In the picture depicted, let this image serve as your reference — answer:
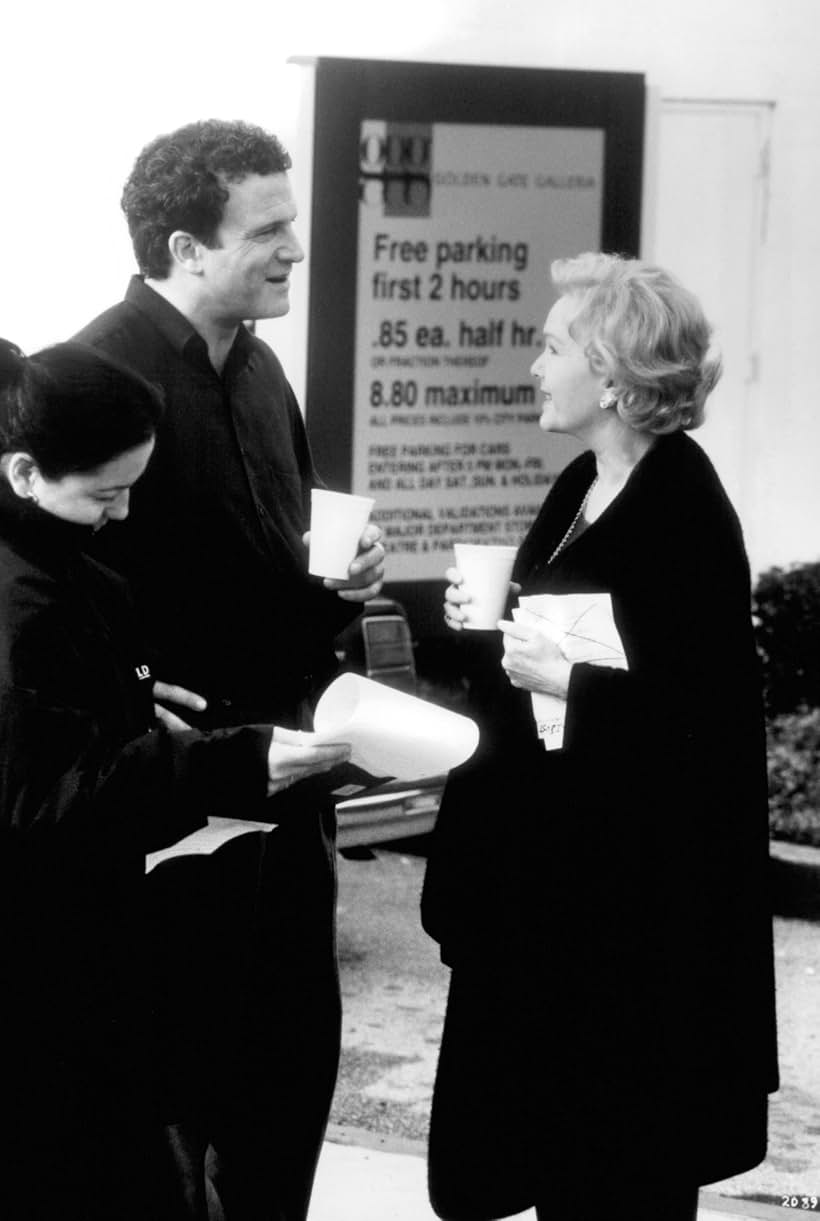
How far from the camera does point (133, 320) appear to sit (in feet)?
11.0

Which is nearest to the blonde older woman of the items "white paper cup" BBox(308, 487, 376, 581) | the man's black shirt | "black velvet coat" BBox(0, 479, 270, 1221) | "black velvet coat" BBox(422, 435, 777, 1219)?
"black velvet coat" BBox(422, 435, 777, 1219)

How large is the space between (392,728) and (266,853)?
70 cm

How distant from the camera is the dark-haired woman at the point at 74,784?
2.57m

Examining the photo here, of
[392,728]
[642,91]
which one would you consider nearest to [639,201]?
[642,91]

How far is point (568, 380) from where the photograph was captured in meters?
3.26

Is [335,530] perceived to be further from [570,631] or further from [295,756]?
[295,756]

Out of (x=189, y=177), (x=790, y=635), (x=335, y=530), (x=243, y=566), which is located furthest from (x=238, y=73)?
(x=335, y=530)

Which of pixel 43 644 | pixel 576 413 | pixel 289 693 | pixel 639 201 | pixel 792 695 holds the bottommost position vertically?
pixel 792 695

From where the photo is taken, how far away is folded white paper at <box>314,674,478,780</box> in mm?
2734

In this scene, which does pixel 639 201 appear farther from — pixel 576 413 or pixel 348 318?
pixel 576 413

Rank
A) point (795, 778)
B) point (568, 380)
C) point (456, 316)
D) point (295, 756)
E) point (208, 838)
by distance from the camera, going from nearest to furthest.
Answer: point (295, 756), point (208, 838), point (568, 380), point (795, 778), point (456, 316)

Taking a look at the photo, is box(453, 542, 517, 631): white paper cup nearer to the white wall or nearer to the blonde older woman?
the blonde older woman

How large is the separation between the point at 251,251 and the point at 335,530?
48 cm

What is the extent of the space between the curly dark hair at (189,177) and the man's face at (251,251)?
0.02 meters
